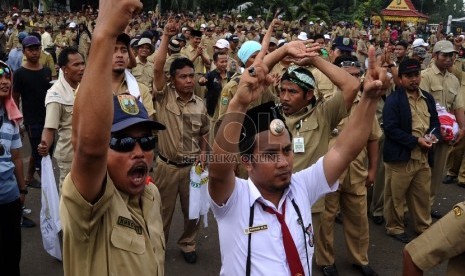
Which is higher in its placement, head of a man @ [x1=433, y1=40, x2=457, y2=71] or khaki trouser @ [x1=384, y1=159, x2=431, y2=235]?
head of a man @ [x1=433, y1=40, x2=457, y2=71]

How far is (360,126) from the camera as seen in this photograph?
97.7 inches

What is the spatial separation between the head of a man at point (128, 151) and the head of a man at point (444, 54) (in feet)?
19.3

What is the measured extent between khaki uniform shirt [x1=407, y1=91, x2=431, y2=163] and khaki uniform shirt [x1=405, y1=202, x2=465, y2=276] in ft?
10.6

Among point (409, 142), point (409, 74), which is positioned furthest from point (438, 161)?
point (409, 74)

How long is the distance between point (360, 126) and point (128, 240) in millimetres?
1352

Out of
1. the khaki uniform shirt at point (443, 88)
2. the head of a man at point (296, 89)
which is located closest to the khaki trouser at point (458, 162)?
the khaki uniform shirt at point (443, 88)

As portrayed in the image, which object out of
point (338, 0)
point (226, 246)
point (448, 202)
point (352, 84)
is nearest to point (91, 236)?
point (226, 246)

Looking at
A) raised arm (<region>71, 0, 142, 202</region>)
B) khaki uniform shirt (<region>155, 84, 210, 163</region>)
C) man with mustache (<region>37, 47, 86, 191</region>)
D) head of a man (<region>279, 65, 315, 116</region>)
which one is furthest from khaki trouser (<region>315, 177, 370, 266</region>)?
raised arm (<region>71, 0, 142, 202</region>)

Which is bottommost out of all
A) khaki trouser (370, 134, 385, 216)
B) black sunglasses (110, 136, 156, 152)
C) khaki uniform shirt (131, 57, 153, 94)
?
khaki trouser (370, 134, 385, 216)

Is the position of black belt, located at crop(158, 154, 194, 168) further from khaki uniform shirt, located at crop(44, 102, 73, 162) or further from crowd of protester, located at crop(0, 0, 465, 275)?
khaki uniform shirt, located at crop(44, 102, 73, 162)

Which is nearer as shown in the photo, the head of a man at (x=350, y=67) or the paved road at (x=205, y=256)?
the paved road at (x=205, y=256)

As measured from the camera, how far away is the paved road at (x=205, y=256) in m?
4.59

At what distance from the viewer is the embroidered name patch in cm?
185

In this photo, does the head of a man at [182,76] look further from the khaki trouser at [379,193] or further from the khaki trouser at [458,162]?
the khaki trouser at [458,162]
